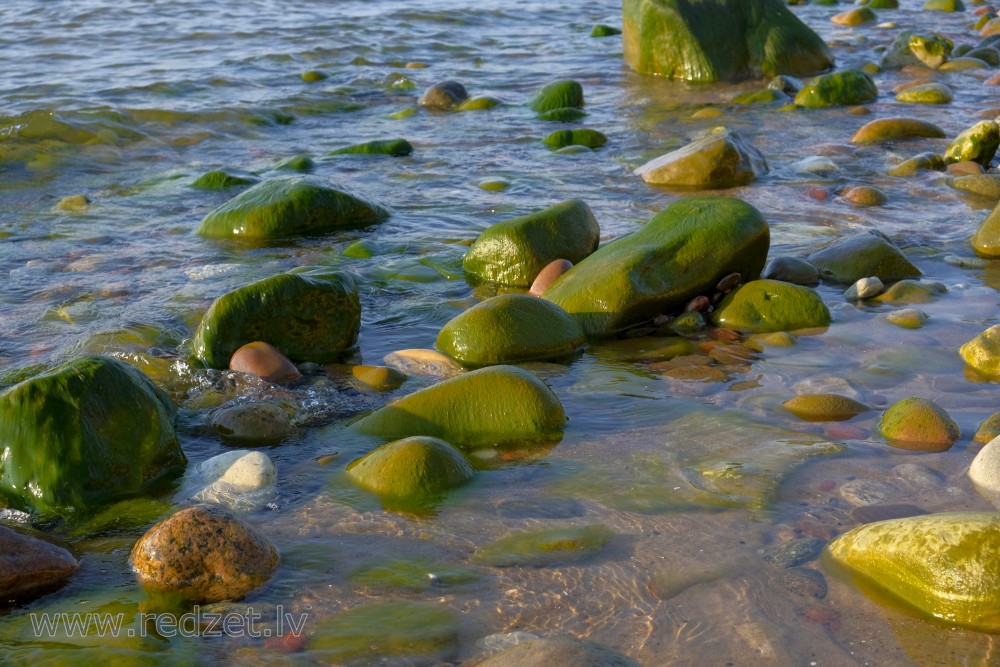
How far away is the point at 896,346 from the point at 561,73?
777 cm

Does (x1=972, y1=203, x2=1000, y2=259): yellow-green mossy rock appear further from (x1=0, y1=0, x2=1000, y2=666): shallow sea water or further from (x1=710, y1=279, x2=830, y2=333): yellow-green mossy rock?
(x1=710, y1=279, x2=830, y2=333): yellow-green mossy rock

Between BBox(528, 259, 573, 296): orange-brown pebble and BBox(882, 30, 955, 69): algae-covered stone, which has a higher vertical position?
BBox(882, 30, 955, 69): algae-covered stone

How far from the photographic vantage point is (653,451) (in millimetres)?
3367

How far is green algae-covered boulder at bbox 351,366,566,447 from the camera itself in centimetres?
346

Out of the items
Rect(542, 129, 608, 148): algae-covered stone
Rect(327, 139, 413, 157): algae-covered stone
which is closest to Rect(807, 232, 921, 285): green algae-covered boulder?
Rect(542, 129, 608, 148): algae-covered stone

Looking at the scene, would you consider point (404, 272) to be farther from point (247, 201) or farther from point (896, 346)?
point (896, 346)

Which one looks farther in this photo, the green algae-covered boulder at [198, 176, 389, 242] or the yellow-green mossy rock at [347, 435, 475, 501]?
the green algae-covered boulder at [198, 176, 389, 242]

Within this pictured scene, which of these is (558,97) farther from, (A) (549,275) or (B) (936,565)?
(B) (936,565)

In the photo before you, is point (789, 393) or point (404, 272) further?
point (404, 272)

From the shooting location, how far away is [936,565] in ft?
8.05

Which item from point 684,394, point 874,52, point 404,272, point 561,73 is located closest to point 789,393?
point 684,394

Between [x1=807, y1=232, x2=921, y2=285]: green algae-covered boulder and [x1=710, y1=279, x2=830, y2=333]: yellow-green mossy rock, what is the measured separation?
1.73 feet

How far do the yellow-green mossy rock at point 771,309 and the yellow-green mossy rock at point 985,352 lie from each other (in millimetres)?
632

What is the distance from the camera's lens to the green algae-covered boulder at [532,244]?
5082 mm
